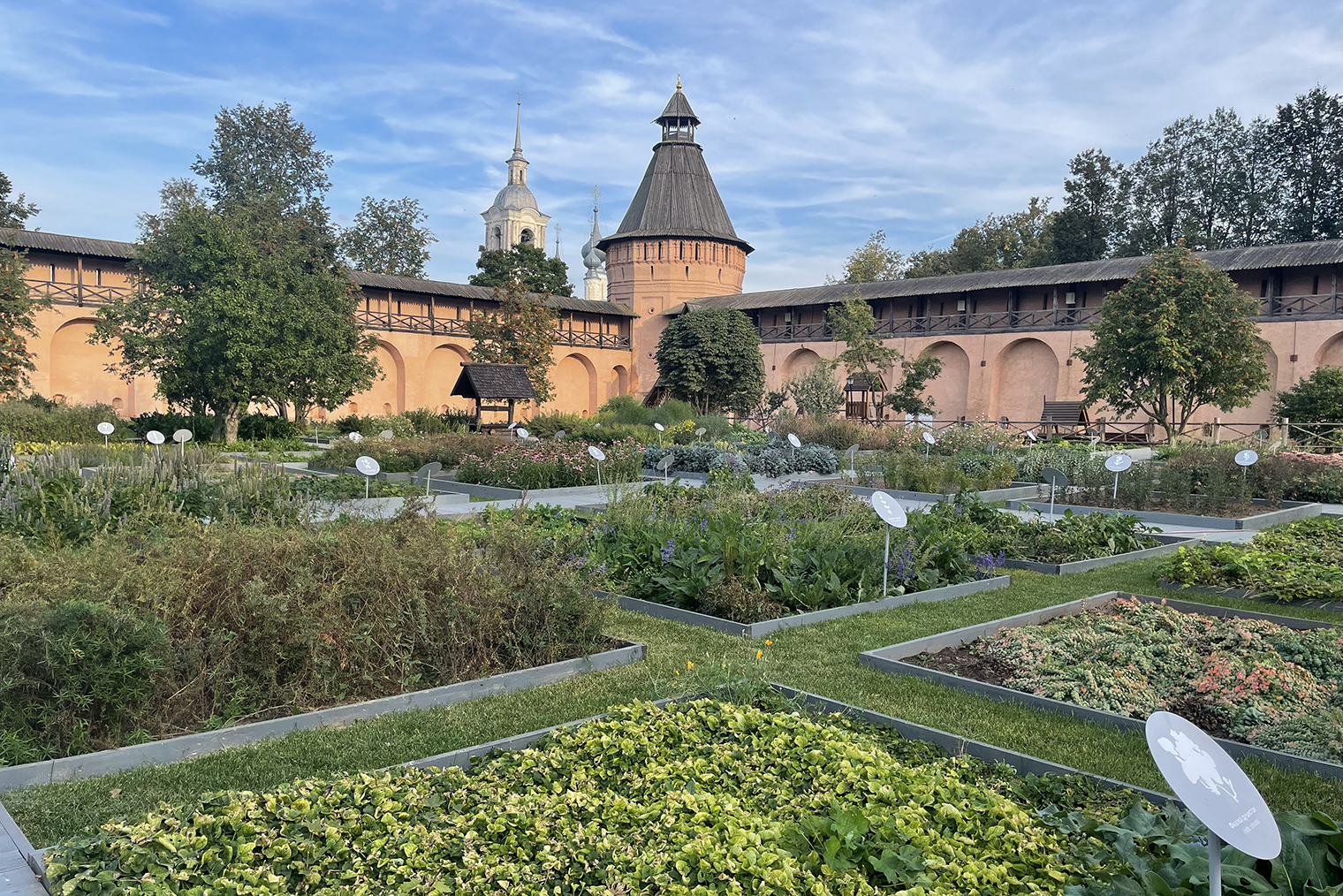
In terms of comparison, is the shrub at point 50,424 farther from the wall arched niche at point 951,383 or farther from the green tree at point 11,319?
the wall arched niche at point 951,383

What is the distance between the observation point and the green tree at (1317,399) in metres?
21.8

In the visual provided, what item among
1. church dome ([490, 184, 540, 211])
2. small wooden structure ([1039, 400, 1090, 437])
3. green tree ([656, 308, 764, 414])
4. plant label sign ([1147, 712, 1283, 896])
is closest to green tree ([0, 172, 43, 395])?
green tree ([656, 308, 764, 414])

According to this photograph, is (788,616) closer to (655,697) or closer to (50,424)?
(655,697)

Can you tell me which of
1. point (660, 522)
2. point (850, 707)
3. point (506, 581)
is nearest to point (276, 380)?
point (660, 522)

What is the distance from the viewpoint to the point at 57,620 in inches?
128

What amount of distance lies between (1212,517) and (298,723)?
10327 mm

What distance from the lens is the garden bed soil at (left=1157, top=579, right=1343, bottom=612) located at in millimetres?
6027

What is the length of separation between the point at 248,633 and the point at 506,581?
127 cm

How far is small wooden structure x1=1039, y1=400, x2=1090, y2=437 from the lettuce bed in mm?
24391

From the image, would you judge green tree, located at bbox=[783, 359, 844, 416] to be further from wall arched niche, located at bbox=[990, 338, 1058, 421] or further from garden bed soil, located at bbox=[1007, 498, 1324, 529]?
garden bed soil, located at bbox=[1007, 498, 1324, 529]

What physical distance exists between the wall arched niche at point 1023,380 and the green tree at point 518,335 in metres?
15.7

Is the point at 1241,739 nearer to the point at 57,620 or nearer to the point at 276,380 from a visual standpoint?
the point at 57,620

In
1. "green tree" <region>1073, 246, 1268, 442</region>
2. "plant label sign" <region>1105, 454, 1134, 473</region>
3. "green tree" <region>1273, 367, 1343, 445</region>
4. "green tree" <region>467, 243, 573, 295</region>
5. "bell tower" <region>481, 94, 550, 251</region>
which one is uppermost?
"bell tower" <region>481, 94, 550, 251</region>

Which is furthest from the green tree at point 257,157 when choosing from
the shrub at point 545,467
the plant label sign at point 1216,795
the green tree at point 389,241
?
the plant label sign at point 1216,795
